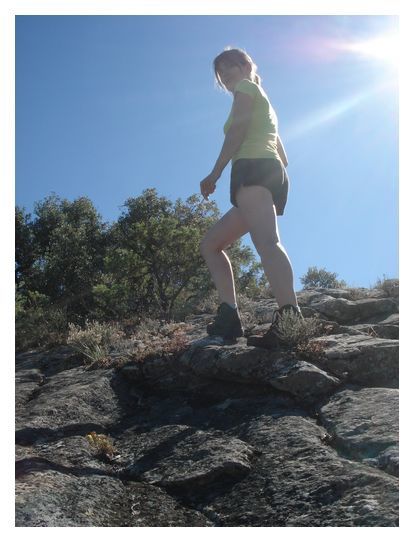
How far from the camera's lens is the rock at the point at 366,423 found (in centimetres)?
280

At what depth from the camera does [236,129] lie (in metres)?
4.46

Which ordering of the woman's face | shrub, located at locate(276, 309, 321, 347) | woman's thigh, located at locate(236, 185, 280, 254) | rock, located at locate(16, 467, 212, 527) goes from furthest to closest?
the woman's face → woman's thigh, located at locate(236, 185, 280, 254) → shrub, located at locate(276, 309, 321, 347) → rock, located at locate(16, 467, 212, 527)

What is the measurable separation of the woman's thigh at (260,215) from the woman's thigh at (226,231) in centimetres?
35

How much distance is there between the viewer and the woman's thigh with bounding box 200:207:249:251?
15.7 ft

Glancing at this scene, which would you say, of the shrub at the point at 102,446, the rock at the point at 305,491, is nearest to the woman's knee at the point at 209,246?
the shrub at the point at 102,446

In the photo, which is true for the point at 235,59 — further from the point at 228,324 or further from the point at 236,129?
the point at 228,324

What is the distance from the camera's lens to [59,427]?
3855 millimetres

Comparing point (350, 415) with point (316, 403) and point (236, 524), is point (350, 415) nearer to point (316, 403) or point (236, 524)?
point (316, 403)

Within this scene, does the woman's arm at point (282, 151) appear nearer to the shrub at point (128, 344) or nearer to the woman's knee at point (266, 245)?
the woman's knee at point (266, 245)

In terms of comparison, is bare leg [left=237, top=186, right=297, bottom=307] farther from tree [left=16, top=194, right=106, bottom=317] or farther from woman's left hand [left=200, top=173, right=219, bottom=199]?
tree [left=16, top=194, right=106, bottom=317]

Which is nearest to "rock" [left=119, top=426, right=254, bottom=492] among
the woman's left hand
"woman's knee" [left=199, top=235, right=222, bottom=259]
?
"woman's knee" [left=199, top=235, right=222, bottom=259]

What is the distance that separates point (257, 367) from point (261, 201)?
1.29 m

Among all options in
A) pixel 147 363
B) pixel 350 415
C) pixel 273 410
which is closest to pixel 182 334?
→ pixel 147 363

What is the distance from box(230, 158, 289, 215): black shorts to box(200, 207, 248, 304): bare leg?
29 cm
